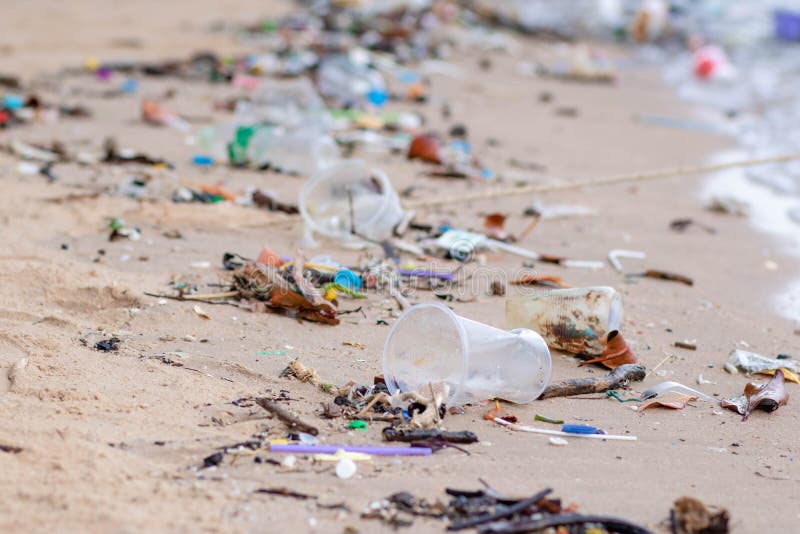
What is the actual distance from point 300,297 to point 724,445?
1731mm

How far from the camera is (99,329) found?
3.39 meters

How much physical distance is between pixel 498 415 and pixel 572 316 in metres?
0.77

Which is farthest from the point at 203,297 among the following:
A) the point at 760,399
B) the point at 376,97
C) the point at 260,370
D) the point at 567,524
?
the point at 376,97

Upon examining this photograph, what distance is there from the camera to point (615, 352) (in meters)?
3.54

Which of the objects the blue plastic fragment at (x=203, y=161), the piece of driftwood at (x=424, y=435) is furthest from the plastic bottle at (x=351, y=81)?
the piece of driftwood at (x=424, y=435)

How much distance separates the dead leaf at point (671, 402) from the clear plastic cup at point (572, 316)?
14.7 inches

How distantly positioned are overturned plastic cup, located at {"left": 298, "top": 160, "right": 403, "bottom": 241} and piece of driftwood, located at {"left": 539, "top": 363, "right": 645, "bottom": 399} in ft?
5.70

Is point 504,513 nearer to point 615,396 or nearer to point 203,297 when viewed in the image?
point 615,396

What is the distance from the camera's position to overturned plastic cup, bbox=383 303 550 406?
302cm

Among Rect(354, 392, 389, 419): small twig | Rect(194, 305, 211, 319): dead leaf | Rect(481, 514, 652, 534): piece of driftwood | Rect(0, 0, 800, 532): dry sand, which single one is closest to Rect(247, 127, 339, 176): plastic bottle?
Rect(0, 0, 800, 532): dry sand

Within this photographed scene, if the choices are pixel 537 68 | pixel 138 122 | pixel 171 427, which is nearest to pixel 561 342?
pixel 171 427

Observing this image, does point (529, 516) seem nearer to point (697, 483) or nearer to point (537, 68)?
point (697, 483)

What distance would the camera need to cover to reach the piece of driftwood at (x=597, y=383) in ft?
10.7

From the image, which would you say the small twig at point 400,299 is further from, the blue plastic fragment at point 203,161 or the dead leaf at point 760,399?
the blue plastic fragment at point 203,161
